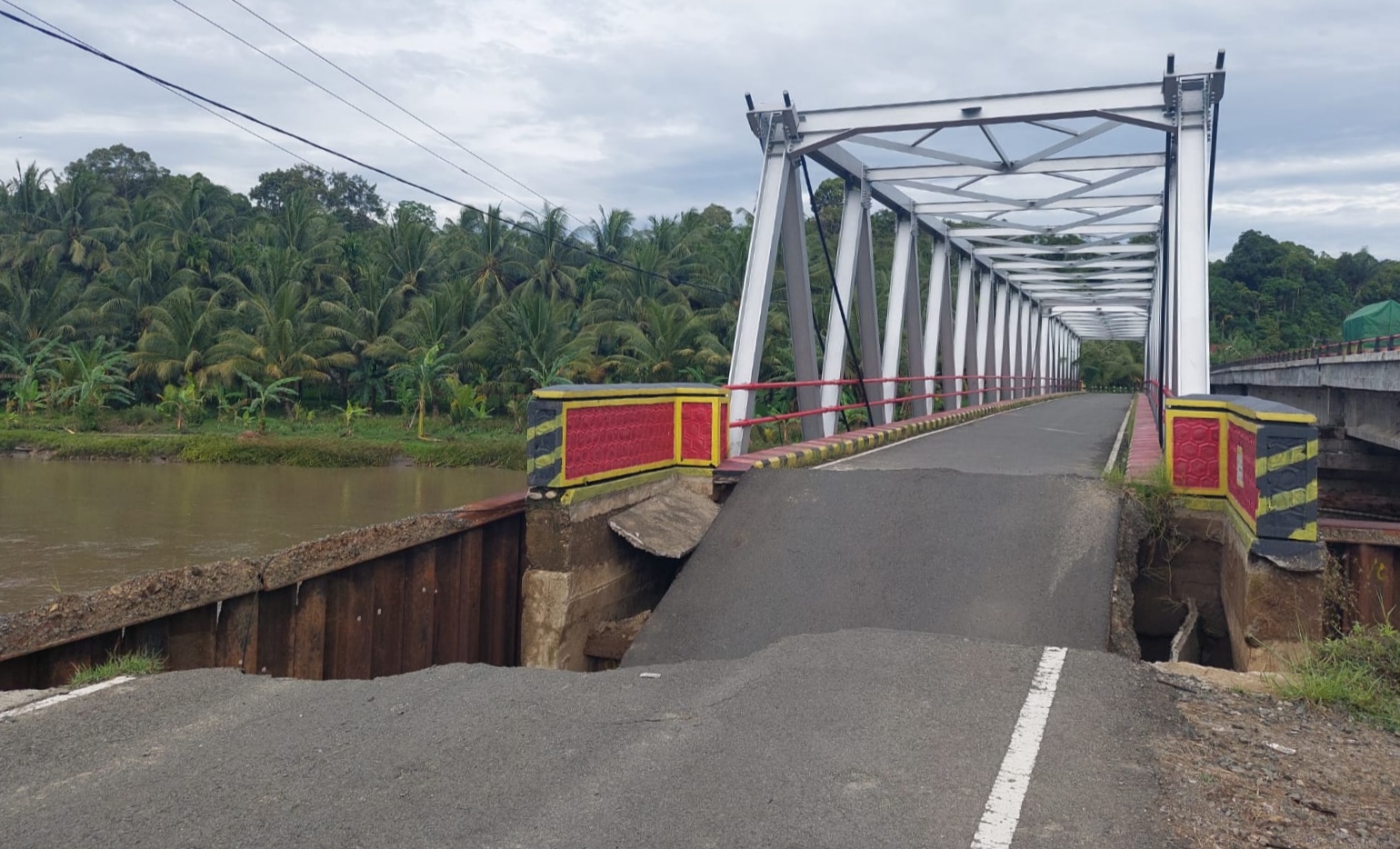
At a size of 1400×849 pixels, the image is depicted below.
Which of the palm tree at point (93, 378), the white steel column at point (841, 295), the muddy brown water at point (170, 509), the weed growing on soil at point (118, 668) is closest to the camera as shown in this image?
the weed growing on soil at point (118, 668)

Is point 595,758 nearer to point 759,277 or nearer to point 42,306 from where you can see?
point 759,277

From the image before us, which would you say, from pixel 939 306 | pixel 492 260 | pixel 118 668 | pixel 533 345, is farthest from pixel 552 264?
pixel 118 668

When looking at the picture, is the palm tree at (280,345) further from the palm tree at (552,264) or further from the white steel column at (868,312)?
the white steel column at (868,312)

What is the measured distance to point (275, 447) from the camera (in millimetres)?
36156

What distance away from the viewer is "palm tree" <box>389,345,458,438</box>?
118 ft

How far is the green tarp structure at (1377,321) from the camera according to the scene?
38.5 m

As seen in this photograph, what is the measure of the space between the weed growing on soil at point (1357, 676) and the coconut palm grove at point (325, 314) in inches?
1079

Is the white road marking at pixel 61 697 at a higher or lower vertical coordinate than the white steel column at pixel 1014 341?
lower

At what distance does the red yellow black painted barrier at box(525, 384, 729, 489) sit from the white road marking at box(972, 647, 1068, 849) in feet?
13.0

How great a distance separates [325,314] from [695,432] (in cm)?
3512

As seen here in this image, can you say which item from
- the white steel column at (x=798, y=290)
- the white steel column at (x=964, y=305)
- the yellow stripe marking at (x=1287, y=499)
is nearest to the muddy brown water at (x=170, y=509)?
the white steel column at (x=798, y=290)

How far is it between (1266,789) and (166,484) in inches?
1249

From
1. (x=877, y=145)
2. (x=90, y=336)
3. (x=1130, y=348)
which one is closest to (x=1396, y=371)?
(x=877, y=145)

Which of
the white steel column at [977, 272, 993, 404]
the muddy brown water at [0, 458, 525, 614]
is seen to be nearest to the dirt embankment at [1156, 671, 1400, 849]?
the muddy brown water at [0, 458, 525, 614]
